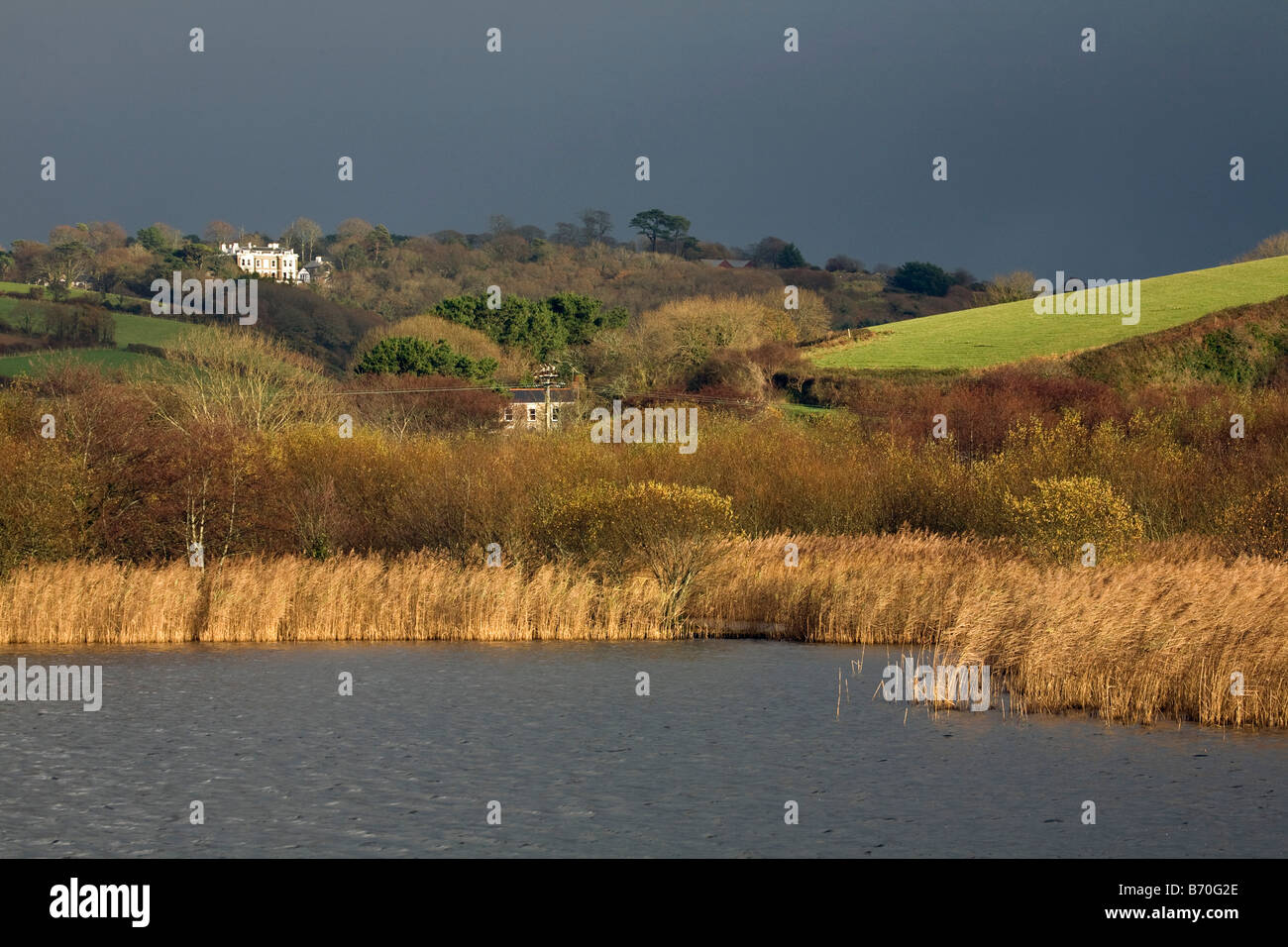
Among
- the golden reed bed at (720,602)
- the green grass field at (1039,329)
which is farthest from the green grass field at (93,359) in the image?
the golden reed bed at (720,602)

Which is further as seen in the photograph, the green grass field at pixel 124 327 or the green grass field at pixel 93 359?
the green grass field at pixel 124 327

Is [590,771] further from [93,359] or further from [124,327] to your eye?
[124,327]

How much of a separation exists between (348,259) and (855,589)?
516 ft

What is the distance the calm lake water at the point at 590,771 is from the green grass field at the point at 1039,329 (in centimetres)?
5386

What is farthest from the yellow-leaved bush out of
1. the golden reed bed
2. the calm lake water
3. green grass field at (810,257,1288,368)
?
green grass field at (810,257,1288,368)

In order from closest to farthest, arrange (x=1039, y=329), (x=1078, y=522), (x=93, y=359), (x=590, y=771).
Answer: (x=590, y=771)
(x=1078, y=522)
(x=1039, y=329)
(x=93, y=359)

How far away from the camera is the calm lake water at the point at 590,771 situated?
48.7 feet

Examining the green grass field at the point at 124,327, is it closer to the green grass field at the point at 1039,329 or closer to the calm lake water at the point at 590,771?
the green grass field at the point at 1039,329

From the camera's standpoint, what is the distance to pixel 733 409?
67.4 metres

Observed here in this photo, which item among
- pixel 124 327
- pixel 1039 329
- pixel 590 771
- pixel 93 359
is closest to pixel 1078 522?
pixel 590 771

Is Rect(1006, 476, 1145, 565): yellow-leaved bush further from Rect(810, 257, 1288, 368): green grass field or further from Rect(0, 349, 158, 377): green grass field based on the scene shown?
Rect(0, 349, 158, 377): green grass field

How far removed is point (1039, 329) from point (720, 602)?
56.2 meters

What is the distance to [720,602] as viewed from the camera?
103 feet

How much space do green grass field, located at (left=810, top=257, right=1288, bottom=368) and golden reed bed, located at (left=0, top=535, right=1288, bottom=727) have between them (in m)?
44.0
